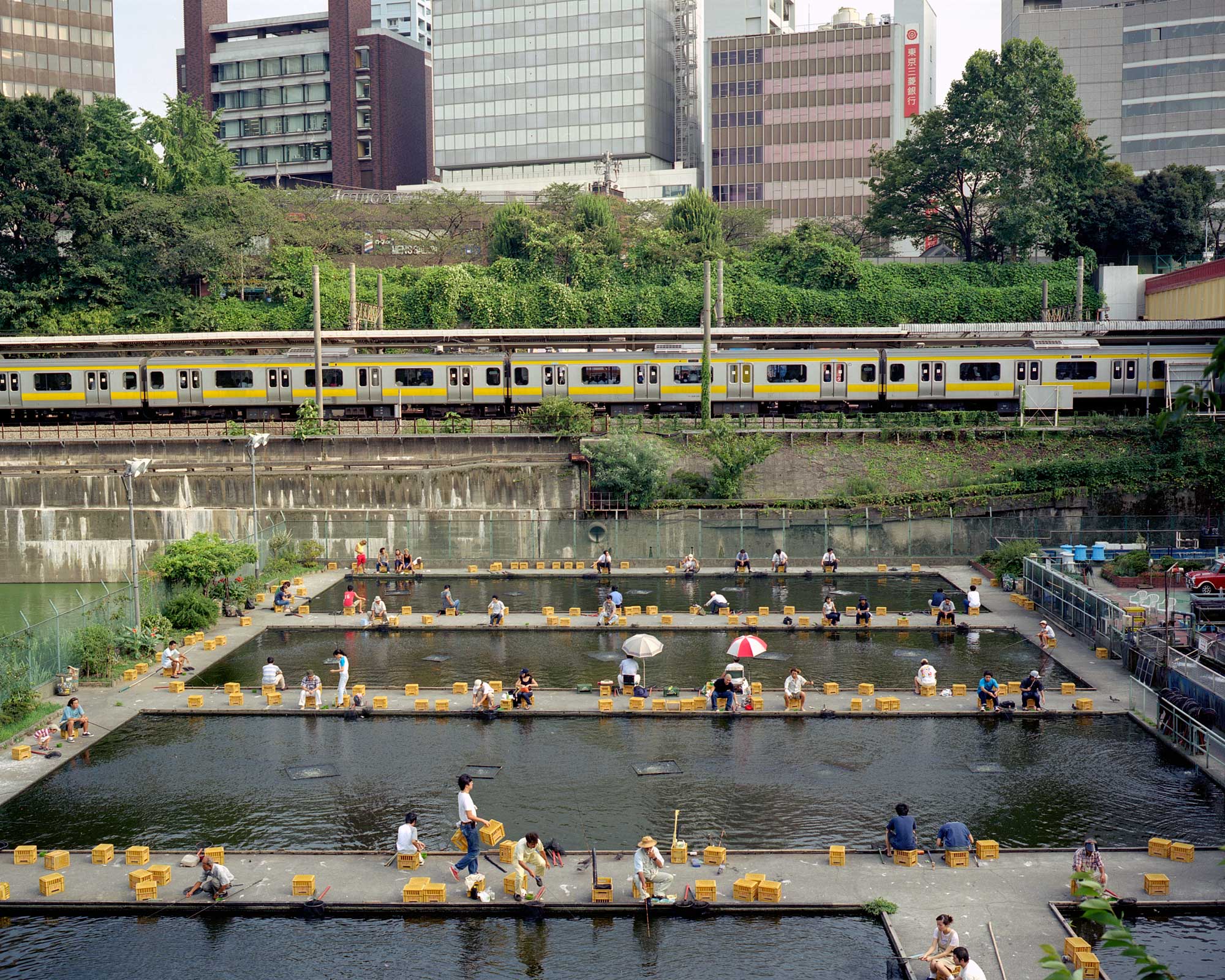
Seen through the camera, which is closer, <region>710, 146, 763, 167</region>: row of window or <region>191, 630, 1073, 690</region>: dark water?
<region>191, 630, 1073, 690</region>: dark water

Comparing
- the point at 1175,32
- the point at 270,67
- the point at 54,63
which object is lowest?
the point at 54,63

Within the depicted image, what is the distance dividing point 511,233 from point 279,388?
29136mm

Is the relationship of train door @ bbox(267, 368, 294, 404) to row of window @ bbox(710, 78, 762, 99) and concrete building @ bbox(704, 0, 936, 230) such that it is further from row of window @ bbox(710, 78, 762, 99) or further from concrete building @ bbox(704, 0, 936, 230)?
row of window @ bbox(710, 78, 762, 99)

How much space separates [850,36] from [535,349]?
53756mm

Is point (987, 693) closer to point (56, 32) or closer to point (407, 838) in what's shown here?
point (407, 838)

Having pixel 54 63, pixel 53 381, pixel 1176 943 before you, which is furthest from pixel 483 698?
pixel 54 63

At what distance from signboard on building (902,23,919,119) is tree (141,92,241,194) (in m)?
52.2

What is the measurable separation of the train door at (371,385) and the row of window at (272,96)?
2752 inches

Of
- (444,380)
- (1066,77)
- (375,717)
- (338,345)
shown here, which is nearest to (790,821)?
(375,717)

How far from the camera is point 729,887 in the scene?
15508 mm

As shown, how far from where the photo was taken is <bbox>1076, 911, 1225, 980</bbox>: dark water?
13.2 meters

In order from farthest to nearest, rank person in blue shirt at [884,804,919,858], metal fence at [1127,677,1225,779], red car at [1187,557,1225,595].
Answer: red car at [1187,557,1225,595] < metal fence at [1127,677,1225,779] < person in blue shirt at [884,804,919,858]

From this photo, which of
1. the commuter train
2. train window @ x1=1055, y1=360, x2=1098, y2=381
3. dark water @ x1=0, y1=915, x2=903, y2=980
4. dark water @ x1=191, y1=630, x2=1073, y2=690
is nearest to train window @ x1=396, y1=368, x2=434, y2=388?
the commuter train

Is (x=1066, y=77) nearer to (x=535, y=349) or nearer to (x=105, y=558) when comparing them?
(x=535, y=349)
